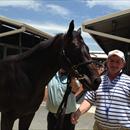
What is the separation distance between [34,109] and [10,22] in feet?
46.1

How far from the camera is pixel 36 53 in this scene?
5418mm

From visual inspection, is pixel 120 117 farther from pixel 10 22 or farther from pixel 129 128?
pixel 10 22

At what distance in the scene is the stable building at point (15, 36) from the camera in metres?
19.0

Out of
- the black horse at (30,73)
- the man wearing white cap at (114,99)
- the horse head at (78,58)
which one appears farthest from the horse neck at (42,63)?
the man wearing white cap at (114,99)

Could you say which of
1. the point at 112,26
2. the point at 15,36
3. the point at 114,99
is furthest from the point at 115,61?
the point at 15,36

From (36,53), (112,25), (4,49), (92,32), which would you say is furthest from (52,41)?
(4,49)

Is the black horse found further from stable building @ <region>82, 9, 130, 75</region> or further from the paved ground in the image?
stable building @ <region>82, 9, 130, 75</region>

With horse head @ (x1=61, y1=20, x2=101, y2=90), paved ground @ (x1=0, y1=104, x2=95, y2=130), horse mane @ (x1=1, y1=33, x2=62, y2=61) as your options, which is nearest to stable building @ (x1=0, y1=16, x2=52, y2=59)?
paved ground @ (x1=0, y1=104, x2=95, y2=130)

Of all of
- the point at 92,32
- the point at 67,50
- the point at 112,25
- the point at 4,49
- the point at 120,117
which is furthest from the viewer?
the point at 4,49

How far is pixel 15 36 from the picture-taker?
23.4m

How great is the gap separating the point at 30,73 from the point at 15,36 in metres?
18.2

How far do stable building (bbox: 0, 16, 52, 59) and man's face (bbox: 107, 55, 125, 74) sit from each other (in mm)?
13896

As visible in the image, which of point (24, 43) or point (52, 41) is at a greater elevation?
point (52, 41)

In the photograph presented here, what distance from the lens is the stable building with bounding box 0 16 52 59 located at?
747 inches
